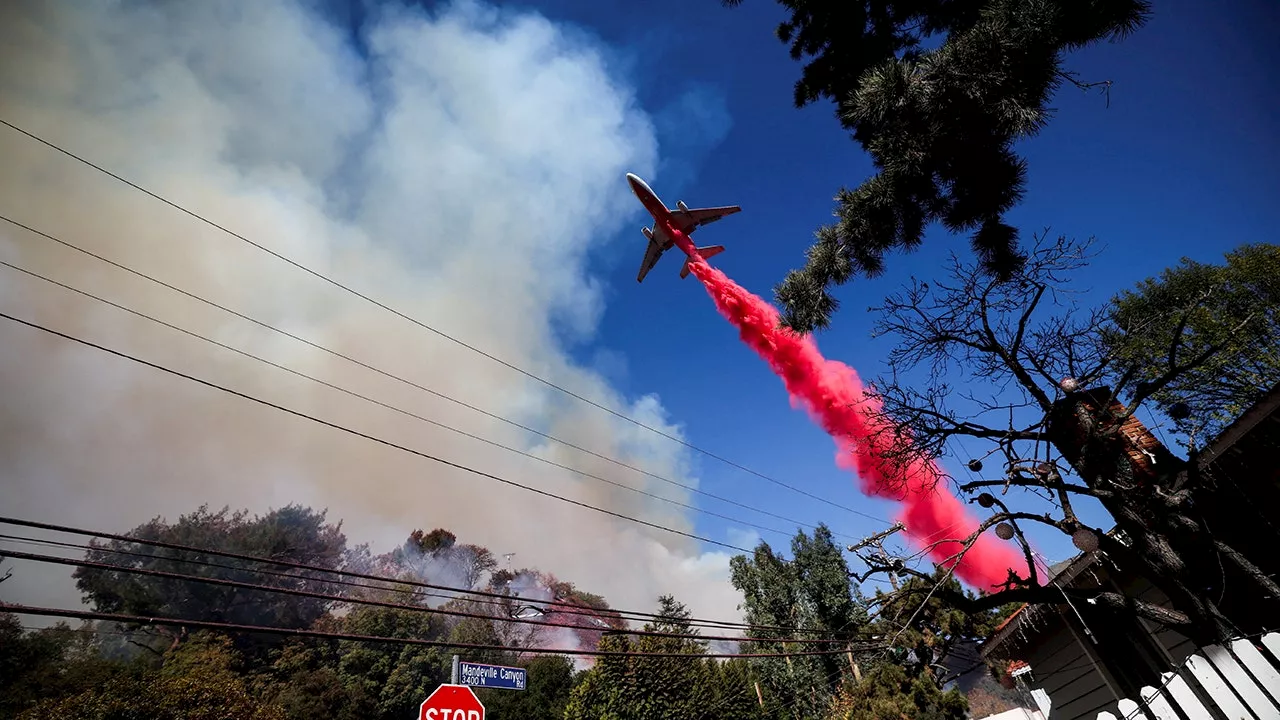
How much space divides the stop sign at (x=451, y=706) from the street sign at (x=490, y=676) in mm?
4754

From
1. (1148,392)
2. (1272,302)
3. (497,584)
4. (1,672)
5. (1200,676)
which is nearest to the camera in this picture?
(1200,676)

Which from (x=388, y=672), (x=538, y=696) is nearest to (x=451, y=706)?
(x=538, y=696)

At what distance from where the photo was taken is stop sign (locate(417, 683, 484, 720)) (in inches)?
232

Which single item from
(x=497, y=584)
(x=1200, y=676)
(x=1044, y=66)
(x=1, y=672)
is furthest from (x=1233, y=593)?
(x=497, y=584)

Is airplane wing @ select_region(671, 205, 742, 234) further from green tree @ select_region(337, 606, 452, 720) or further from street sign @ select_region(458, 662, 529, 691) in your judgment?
green tree @ select_region(337, 606, 452, 720)

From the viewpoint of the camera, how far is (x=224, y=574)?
58.2 meters

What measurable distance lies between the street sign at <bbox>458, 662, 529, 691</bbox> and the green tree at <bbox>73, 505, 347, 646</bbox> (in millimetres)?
44732

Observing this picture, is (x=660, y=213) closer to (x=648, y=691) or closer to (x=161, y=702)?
(x=648, y=691)

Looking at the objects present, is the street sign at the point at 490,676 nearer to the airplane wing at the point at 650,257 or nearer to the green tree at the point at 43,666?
the airplane wing at the point at 650,257

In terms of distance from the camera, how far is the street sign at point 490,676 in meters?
10.4

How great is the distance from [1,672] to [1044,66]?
187 feet

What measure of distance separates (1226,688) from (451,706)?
27.9 feet

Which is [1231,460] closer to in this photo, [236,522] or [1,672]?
[1,672]

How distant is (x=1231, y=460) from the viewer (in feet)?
27.3
